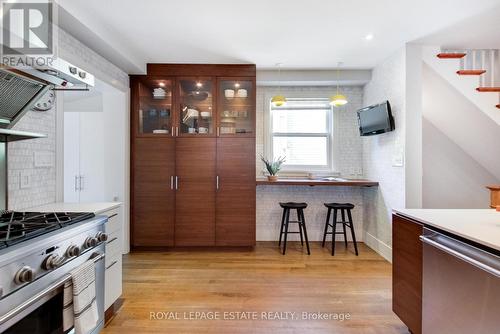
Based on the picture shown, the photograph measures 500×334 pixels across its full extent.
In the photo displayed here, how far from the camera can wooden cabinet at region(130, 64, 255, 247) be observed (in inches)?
135

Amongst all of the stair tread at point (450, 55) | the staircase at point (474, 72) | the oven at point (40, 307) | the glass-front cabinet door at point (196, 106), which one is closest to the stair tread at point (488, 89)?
the staircase at point (474, 72)

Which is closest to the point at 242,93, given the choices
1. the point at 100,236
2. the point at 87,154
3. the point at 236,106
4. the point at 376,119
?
the point at 236,106

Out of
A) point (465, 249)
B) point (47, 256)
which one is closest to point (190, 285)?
point (47, 256)

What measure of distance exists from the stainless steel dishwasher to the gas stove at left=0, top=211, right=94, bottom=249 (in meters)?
2.09

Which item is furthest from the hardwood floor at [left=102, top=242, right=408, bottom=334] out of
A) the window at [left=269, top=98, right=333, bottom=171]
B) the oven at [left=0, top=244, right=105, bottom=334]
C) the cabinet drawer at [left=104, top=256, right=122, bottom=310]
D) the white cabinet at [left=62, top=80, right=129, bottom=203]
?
→ the window at [left=269, top=98, right=333, bottom=171]

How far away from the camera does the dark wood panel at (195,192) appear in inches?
135

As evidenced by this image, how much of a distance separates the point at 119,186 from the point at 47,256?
2.31 m

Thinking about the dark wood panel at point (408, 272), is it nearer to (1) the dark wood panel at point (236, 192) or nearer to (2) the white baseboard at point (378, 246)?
(2) the white baseboard at point (378, 246)

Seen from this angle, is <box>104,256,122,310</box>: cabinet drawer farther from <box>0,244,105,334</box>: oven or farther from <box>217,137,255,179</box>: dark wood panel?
<box>217,137,255,179</box>: dark wood panel

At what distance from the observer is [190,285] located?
255 centimetres

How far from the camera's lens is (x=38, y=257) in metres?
1.16

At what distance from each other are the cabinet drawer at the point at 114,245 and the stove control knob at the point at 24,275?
34.0 inches

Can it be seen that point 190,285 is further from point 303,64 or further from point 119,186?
point 303,64

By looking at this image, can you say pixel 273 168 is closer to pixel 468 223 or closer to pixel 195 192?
pixel 195 192
